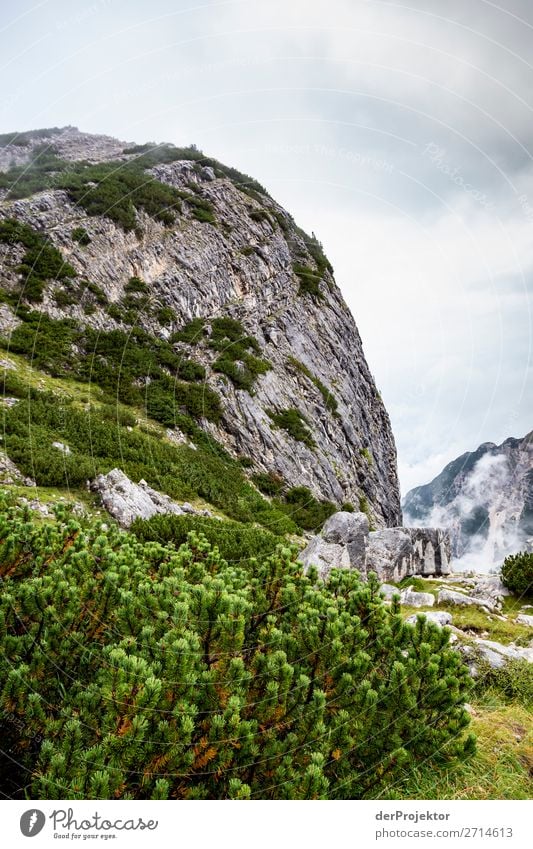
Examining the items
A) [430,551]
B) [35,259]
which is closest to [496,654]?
[430,551]

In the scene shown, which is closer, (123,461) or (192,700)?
(192,700)

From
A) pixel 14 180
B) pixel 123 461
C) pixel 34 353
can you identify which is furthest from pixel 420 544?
pixel 14 180

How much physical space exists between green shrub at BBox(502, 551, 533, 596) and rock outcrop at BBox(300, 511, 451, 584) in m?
2.78

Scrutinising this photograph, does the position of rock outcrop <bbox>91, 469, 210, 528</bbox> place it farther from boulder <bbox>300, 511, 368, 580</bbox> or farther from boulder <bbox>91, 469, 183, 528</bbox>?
boulder <bbox>300, 511, 368, 580</bbox>

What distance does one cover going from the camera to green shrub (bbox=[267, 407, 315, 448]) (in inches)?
1204

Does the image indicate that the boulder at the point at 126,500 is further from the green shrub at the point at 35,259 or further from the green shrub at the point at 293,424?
the green shrub at the point at 35,259

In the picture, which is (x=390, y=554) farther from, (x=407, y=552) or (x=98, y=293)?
(x=98, y=293)

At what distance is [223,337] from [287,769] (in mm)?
32080

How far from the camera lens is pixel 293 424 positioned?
3081 cm

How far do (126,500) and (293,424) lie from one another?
61.6 ft

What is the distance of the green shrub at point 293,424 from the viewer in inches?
1204

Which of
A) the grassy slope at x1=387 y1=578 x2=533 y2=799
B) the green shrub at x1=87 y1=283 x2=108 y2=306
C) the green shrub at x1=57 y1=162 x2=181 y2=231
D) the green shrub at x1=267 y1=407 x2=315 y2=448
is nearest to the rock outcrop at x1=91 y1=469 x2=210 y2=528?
the grassy slope at x1=387 y1=578 x2=533 y2=799

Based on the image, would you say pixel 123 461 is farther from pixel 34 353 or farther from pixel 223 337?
pixel 223 337

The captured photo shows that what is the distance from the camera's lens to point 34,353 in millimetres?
22141
